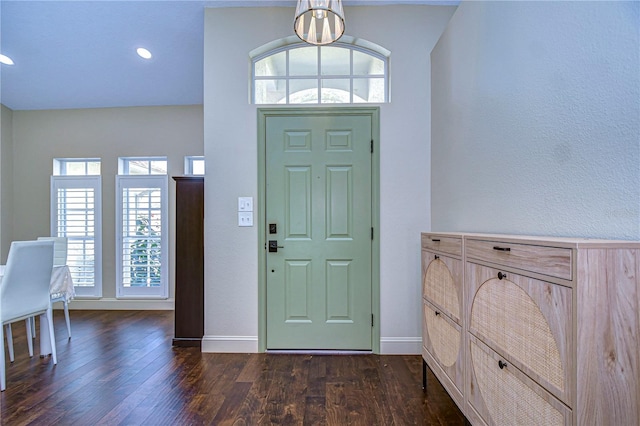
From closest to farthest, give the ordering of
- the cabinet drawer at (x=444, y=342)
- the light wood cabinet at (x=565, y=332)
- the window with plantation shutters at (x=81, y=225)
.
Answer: the light wood cabinet at (x=565, y=332), the cabinet drawer at (x=444, y=342), the window with plantation shutters at (x=81, y=225)

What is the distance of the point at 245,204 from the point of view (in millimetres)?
2826

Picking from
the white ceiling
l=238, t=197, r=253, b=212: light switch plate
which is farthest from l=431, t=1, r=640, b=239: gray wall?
l=238, t=197, r=253, b=212: light switch plate

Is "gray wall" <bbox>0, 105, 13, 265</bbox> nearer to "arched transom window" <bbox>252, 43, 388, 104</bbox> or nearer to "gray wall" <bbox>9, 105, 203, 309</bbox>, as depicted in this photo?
"gray wall" <bbox>9, 105, 203, 309</bbox>

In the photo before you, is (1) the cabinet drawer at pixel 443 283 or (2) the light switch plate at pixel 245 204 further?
(2) the light switch plate at pixel 245 204

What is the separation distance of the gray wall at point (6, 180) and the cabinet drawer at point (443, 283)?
18.6ft

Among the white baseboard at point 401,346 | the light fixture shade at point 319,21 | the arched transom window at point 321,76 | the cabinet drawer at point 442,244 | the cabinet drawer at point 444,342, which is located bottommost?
the white baseboard at point 401,346

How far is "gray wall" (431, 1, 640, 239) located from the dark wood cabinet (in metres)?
2.29

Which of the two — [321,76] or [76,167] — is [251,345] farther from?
[76,167]

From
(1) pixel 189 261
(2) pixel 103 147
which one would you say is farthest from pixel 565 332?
(2) pixel 103 147

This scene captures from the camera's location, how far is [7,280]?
2.35m

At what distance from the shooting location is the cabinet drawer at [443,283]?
1679mm

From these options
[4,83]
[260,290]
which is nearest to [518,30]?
[260,290]

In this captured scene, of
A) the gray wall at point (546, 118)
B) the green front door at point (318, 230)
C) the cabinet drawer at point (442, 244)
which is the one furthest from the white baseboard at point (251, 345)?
the gray wall at point (546, 118)

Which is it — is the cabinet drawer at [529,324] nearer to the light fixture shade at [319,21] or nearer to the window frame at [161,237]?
the light fixture shade at [319,21]
